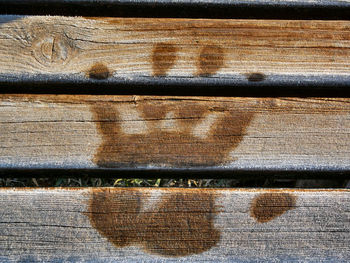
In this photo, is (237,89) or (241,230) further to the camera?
(237,89)

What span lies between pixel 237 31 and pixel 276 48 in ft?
0.49

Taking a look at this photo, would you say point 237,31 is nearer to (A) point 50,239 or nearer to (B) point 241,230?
(B) point 241,230

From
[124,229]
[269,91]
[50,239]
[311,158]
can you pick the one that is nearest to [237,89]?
[269,91]

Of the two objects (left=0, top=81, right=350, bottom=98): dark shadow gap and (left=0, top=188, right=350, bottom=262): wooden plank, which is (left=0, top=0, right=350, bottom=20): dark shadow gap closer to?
(left=0, top=81, right=350, bottom=98): dark shadow gap

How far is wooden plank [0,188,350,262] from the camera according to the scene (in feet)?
3.10

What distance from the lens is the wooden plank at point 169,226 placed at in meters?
0.94

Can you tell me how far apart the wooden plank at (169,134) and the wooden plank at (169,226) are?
3.8 inches

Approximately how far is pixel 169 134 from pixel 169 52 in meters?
0.29

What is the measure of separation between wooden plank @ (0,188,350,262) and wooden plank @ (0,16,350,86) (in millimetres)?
382

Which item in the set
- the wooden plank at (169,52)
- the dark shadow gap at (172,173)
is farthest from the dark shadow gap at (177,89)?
the dark shadow gap at (172,173)

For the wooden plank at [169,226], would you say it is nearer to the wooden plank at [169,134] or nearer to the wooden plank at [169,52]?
the wooden plank at [169,134]

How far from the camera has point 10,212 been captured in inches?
37.6

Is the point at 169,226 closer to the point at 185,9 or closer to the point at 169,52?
the point at 169,52

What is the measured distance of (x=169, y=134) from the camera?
1.01m
